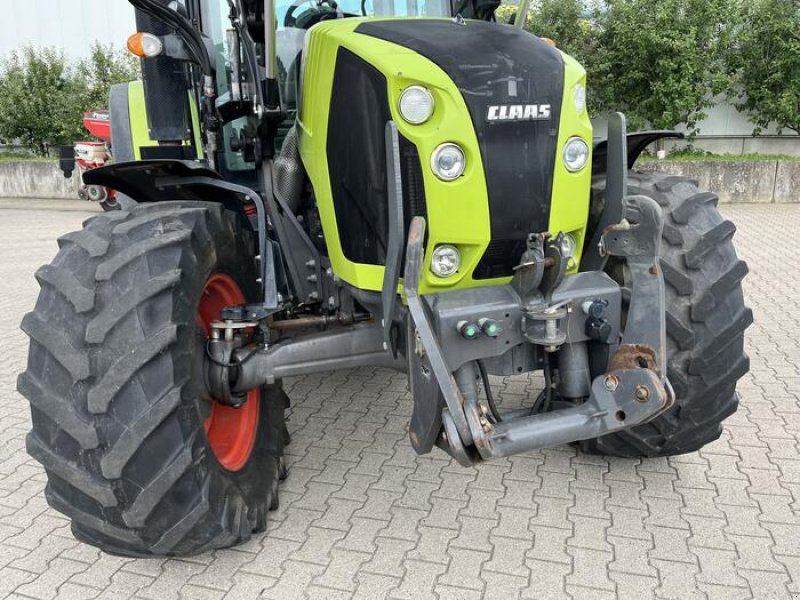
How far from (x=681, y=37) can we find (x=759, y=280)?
682 cm

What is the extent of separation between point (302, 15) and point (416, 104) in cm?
151

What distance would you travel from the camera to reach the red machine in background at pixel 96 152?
Answer: 1130cm

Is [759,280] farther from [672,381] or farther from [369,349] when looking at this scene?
[369,349]

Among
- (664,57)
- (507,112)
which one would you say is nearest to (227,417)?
(507,112)

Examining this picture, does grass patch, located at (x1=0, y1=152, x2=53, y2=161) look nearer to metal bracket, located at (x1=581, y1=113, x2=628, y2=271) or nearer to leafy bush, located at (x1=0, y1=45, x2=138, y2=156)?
leafy bush, located at (x1=0, y1=45, x2=138, y2=156)

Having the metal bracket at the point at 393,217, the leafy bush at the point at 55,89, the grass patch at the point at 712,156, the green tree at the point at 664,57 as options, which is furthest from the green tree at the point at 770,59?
the leafy bush at the point at 55,89

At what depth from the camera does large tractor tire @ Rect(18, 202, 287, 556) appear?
2330 millimetres

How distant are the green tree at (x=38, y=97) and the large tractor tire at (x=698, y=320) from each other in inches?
638

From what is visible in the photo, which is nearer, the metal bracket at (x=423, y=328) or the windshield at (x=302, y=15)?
the metal bracket at (x=423, y=328)

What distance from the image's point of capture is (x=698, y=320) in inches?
119

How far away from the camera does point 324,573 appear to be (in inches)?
108

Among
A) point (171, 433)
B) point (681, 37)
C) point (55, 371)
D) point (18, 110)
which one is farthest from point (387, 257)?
point (18, 110)

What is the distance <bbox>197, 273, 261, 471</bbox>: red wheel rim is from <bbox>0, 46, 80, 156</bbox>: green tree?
15.5 meters

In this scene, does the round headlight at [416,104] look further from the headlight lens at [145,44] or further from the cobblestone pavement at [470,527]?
the cobblestone pavement at [470,527]
